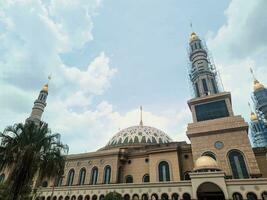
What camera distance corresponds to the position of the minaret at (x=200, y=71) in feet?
109

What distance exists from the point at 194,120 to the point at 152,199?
40.8 ft

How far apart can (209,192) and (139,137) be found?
21.7 m

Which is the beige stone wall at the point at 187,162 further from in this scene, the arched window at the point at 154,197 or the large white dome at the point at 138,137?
the large white dome at the point at 138,137

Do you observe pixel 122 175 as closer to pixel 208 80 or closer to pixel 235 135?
pixel 235 135

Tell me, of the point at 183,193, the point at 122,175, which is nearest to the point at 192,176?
the point at 183,193

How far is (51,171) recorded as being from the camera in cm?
1722

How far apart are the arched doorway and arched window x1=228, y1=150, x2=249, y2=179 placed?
9.36 ft

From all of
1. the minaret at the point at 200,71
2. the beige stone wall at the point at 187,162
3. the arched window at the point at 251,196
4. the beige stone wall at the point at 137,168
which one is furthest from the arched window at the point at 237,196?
the minaret at the point at 200,71

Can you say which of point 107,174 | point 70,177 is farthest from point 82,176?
point 107,174

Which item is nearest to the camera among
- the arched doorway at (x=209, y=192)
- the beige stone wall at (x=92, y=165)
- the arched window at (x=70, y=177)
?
the arched doorway at (x=209, y=192)

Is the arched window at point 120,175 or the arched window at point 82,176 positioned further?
the arched window at point 82,176

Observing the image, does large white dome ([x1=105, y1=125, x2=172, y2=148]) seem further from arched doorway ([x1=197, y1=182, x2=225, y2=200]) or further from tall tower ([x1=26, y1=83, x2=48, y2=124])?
arched doorway ([x1=197, y1=182, x2=225, y2=200])

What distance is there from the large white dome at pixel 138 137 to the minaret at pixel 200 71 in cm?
1500

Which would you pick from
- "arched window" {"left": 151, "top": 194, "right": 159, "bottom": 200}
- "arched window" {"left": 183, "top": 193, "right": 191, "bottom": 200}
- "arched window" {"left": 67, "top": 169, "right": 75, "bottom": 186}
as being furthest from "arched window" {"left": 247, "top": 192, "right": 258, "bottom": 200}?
"arched window" {"left": 67, "top": 169, "right": 75, "bottom": 186}
